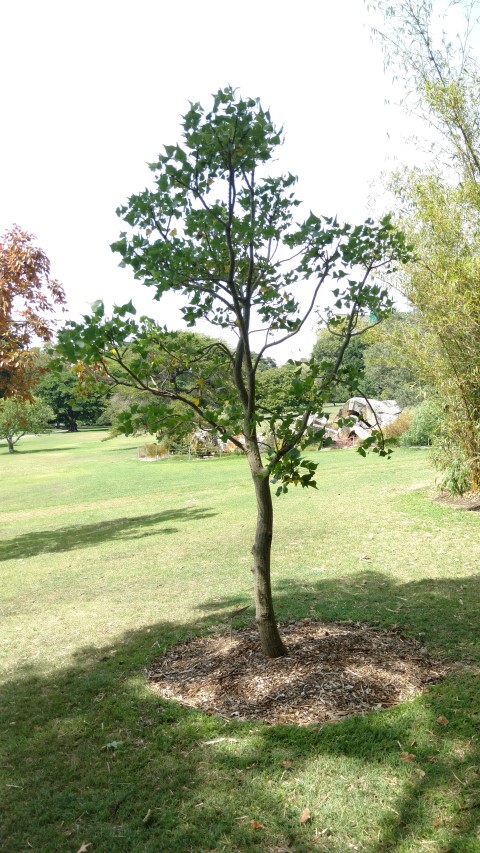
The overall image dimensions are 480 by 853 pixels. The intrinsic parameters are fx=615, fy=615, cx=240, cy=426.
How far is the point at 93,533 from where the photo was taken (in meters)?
11.2

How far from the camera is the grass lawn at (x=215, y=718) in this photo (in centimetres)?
284

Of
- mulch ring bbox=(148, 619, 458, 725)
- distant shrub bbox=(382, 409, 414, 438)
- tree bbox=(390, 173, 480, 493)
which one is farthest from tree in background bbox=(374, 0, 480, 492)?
distant shrub bbox=(382, 409, 414, 438)

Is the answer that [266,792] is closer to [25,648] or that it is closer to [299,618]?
[299,618]

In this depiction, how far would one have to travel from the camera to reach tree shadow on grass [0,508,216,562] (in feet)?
33.3

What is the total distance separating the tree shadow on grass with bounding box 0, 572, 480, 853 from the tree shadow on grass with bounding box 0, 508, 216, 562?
5.94 m

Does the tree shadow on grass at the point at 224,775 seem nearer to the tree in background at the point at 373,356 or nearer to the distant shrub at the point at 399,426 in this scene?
the tree in background at the point at 373,356

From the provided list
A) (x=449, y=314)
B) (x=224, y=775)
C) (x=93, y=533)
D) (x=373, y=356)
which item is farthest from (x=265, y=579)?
(x=373, y=356)

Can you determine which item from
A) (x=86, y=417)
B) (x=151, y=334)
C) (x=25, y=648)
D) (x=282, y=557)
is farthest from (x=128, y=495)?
(x=86, y=417)

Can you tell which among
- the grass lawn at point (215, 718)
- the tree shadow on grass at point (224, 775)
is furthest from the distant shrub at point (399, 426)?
the tree shadow on grass at point (224, 775)

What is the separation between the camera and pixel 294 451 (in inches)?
135

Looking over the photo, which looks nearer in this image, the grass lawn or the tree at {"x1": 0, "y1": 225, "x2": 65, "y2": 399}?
the grass lawn

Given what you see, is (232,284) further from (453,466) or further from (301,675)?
(453,466)

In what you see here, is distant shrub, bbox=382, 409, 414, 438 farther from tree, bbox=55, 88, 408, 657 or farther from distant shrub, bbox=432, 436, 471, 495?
tree, bbox=55, 88, 408, 657

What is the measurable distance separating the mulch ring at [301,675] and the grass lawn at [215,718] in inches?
5.4
